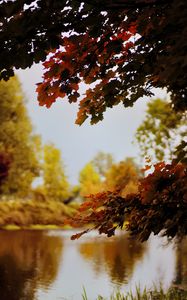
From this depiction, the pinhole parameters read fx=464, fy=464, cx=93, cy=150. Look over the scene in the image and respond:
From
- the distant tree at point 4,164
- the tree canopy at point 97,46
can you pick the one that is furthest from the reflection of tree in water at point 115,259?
the distant tree at point 4,164

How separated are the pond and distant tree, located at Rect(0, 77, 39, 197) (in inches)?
685

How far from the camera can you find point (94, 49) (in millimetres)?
3467

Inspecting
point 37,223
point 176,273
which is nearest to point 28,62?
point 176,273

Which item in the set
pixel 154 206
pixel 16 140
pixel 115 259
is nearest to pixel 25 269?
pixel 115 259

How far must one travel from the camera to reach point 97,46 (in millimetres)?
3359

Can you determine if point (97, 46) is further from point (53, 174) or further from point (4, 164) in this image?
point (53, 174)

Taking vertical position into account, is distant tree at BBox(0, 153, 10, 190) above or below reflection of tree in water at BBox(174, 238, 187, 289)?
above

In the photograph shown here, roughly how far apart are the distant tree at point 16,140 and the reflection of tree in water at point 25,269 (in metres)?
16.9

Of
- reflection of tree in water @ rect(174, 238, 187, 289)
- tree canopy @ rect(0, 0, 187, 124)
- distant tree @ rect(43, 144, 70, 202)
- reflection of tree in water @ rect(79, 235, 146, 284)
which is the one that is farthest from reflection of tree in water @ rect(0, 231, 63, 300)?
distant tree @ rect(43, 144, 70, 202)

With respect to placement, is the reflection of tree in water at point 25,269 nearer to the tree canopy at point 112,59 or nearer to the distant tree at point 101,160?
the tree canopy at point 112,59

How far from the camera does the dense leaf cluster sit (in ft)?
12.1

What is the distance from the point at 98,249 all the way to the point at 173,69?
18.4 m

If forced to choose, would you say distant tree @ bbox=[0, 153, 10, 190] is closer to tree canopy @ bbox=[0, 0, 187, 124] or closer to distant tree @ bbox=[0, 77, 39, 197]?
distant tree @ bbox=[0, 77, 39, 197]

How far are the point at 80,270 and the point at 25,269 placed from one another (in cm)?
162
